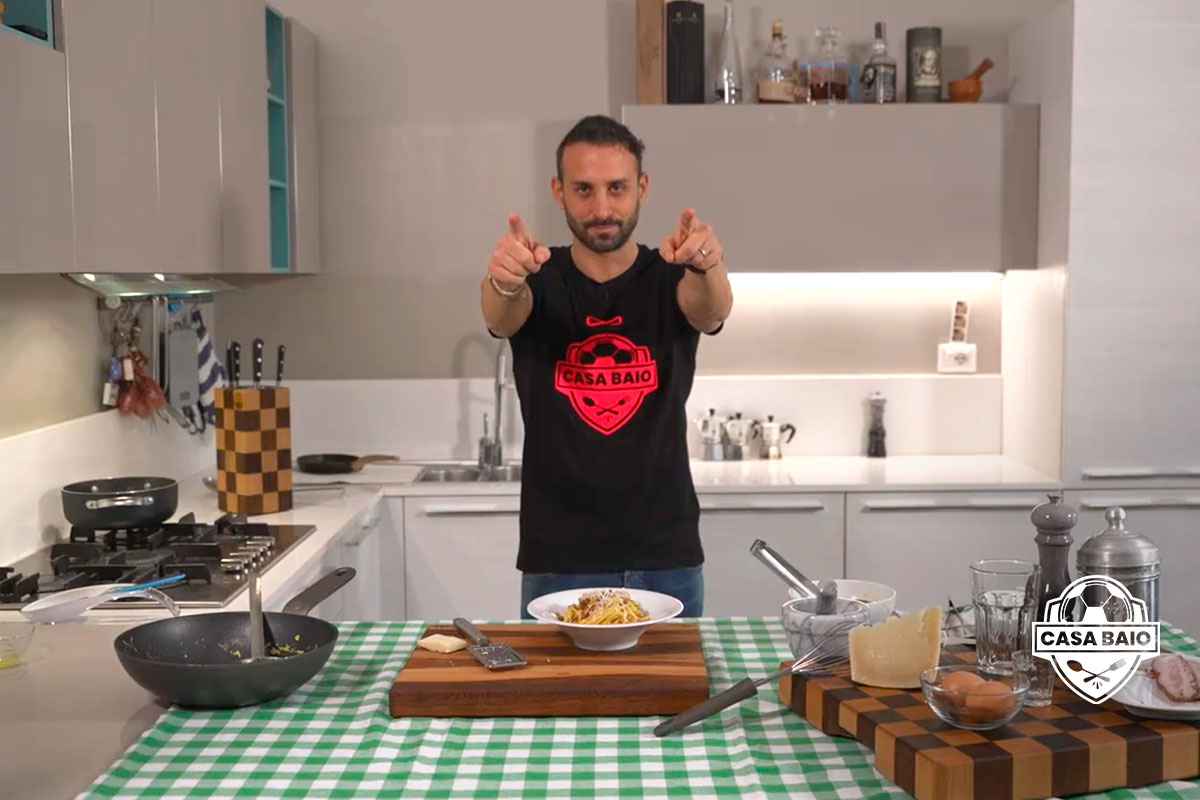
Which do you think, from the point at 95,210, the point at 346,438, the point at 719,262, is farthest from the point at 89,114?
the point at 346,438

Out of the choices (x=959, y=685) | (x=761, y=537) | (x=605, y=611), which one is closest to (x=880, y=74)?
(x=761, y=537)

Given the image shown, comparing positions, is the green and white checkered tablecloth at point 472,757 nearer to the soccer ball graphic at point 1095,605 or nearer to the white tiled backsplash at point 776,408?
the soccer ball graphic at point 1095,605

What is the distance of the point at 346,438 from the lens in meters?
4.55

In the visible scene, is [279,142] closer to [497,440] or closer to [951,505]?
[497,440]

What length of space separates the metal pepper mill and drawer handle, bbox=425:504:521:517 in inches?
92.4

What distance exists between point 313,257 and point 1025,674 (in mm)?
3151

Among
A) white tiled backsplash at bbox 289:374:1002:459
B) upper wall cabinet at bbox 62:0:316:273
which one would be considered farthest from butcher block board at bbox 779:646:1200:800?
white tiled backsplash at bbox 289:374:1002:459

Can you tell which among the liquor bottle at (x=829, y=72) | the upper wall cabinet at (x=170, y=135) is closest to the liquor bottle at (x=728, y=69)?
the liquor bottle at (x=829, y=72)

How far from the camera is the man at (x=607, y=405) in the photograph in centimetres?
276

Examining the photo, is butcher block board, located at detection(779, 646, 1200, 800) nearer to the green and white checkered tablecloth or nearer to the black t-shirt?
the green and white checkered tablecloth

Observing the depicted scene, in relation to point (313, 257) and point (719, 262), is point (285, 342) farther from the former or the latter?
point (719, 262)

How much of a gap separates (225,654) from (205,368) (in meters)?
2.20

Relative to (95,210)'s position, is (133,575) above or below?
below

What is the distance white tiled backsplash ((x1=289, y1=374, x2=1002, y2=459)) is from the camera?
178 inches
